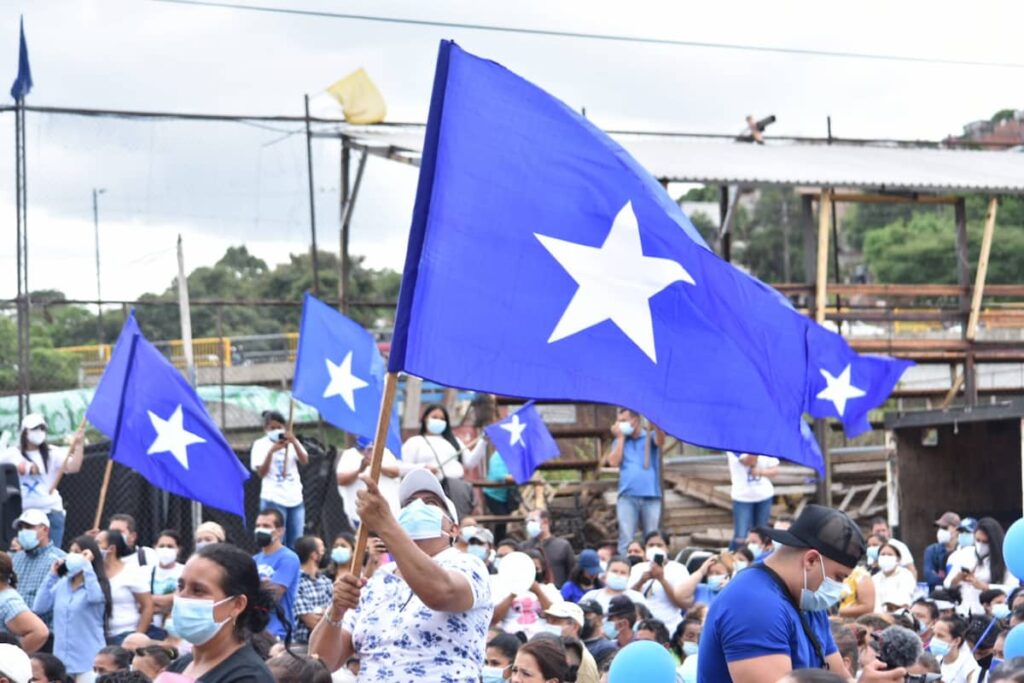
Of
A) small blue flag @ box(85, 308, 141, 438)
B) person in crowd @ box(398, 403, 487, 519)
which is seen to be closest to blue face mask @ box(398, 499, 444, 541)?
person in crowd @ box(398, 403, 487, 519)

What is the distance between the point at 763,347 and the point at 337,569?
761 cm

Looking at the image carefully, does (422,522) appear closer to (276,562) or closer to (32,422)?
(276,562)

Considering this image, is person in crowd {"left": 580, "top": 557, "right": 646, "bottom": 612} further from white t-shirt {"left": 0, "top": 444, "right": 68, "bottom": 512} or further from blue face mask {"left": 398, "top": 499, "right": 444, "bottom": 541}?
blue face mask {"left": 398, "top": 499, "right": 444, "bottom": 541}

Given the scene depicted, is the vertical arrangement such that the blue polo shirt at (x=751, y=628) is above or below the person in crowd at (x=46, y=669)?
above

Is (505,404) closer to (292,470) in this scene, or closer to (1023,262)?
(292,470)

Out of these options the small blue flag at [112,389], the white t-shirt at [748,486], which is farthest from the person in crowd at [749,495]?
the small blue flag at [112,389]

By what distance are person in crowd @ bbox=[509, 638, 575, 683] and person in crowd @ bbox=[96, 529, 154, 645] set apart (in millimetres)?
6066

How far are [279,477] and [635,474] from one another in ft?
12.6

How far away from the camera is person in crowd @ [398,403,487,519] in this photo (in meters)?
14.7

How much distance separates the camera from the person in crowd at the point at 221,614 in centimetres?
491

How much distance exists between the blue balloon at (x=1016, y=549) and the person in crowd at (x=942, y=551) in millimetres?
7962

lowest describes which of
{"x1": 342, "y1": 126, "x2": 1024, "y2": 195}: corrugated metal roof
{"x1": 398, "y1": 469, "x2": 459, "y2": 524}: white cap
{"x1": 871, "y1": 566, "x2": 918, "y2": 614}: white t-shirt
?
{"x1": 871, "y1": 566, "x2": 918, "y2": 614}: white t-shirt

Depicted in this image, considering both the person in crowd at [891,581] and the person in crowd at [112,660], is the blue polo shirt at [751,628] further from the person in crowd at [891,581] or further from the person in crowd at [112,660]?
the person in crowd at [891,581]

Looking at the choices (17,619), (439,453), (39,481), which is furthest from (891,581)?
(17,619)
